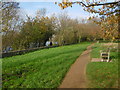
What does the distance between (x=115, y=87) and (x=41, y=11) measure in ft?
100

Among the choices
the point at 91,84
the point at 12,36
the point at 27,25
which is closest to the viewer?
the point at 91,84

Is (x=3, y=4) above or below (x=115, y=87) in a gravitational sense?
above

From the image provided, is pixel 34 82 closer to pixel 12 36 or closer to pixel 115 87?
pixel 115 87

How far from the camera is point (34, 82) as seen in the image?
546 cm

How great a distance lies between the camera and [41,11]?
3316 cm

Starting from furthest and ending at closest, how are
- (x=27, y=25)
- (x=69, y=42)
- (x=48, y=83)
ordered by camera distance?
1. (x=69, y=42)
2. (x=27, y=25)
3. (x=48, y=83)

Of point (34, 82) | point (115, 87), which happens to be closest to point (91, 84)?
point (115, 87)

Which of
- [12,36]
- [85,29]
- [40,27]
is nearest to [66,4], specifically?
[12,36]

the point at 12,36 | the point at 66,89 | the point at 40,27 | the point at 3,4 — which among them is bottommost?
the point at 66,89

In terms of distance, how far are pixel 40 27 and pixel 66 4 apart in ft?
83.0

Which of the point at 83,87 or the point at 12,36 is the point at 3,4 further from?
the point at 83,87

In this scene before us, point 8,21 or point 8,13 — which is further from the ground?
point 8,13

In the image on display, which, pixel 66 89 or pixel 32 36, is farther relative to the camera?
pixel 32 36

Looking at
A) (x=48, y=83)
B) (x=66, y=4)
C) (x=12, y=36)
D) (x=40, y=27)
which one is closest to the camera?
(x=66, y=4)
